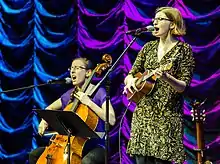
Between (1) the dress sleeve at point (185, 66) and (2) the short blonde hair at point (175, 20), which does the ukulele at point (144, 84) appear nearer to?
(1) the dress sleeve at point (185, 66)

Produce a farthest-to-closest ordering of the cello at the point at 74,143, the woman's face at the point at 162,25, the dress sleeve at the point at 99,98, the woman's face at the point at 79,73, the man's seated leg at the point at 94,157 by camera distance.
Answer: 1. the woman's face at the point at 79,73
2. the dress sleeve at the point at 99,98
3. the man's seated leg at the point at 94,157
4. the cello at the point at 74,143
5. the woman's face at the point at 162,25

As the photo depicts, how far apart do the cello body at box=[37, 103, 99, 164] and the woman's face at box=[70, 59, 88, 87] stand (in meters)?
0.34

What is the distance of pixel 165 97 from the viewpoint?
3.03 m

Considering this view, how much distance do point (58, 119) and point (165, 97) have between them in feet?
2.72

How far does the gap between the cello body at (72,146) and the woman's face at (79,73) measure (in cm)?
34

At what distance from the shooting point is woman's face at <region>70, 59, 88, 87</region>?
399 centimetres

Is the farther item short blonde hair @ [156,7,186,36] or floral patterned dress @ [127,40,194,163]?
short blonde hair @ [156,7,186,36]

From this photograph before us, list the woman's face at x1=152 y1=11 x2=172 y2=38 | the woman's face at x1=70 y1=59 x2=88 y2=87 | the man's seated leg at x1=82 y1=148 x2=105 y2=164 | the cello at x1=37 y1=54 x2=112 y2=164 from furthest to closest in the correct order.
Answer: the woman's face at x1=70 y1=59 x2=88 y2=87 → the man's seated leg at x1=82 y1=148 x2=105 y2=164 → the cello at x1=37 y1=54 x2=112 y2=164 → the woman's face at x1=152 y1=11 x2=172 y2=38

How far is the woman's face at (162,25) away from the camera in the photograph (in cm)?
Result: 312

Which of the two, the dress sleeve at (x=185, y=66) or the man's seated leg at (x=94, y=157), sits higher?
the dress sleeve at (x=185, y=66)

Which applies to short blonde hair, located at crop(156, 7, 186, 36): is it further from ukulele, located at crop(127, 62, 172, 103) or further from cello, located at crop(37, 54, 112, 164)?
cello, located at crop(37, 54, 112, 164)

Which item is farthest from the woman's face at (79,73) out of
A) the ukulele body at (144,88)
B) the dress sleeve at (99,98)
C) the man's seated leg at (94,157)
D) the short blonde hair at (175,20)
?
the short blonde hair at (175,20)

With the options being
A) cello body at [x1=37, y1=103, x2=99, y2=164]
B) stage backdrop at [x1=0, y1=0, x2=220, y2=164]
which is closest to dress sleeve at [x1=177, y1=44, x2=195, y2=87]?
cello body at [x1=37, y1=103, x2=99, y2=164]

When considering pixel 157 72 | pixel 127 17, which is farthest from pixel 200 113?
pixel 127 17
